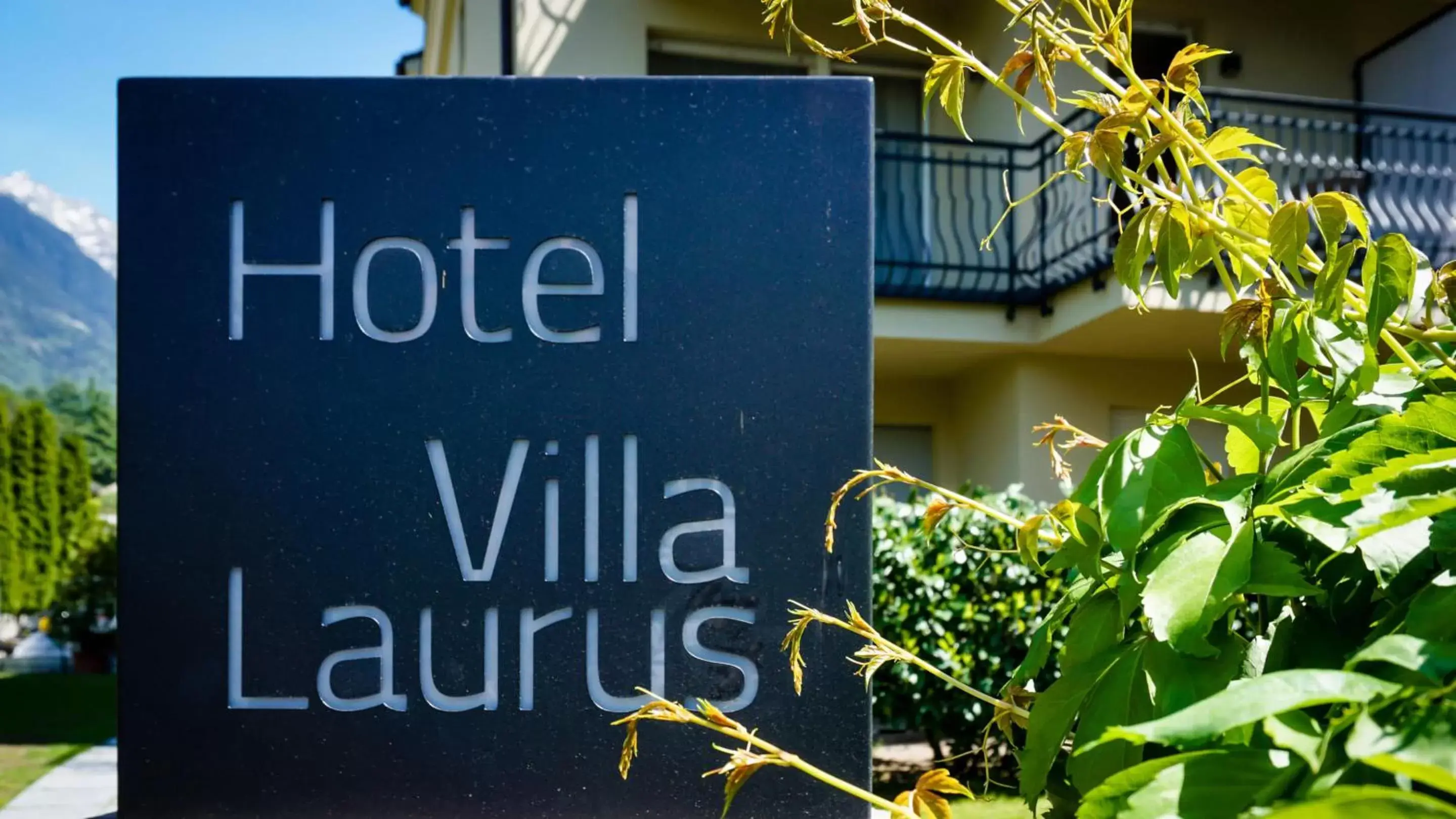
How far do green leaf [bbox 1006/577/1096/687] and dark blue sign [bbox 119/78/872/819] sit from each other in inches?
32.7

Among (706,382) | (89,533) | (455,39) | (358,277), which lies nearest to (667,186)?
(706,382)

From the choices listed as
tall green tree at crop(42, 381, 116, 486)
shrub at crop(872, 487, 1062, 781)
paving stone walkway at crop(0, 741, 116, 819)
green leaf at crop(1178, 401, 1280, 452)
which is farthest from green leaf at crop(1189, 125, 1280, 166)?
tall green tree at crop(42, 381, 116, 486)

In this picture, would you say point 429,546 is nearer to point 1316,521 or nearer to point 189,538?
point 189,538

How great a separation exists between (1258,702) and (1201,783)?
0.07 meters

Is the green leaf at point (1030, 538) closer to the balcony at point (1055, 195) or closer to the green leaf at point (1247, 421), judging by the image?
the green leaf at point (1247, 421)

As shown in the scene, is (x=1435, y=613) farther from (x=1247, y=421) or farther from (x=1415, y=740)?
(x=1247, y=421)

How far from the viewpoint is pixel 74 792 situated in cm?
546

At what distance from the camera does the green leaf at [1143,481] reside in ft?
2.98

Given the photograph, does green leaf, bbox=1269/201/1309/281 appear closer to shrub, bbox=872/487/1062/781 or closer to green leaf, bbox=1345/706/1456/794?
green leaf, bbox=1345/706/1456/794

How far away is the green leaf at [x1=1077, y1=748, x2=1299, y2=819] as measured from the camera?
0.64 m

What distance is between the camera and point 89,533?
19297mm

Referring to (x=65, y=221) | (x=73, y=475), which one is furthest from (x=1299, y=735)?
(x=65, y=221)

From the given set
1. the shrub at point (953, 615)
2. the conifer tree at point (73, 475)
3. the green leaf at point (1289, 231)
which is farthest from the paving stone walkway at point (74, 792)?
the conifer tree at point (73, 475)

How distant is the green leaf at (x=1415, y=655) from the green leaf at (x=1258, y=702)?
0.01 metres
